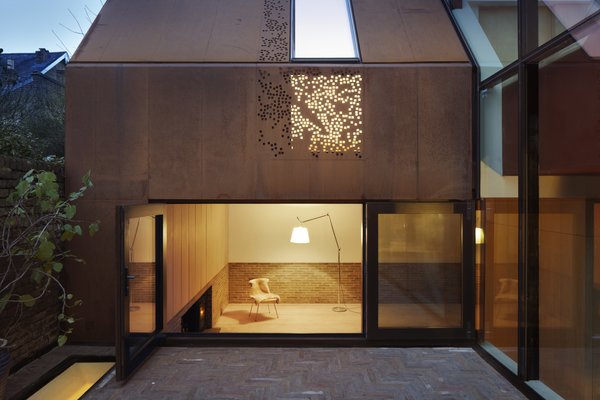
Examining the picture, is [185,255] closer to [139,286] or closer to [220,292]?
[139,286]

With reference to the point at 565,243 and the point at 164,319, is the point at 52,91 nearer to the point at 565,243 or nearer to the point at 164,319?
the point at 164,319

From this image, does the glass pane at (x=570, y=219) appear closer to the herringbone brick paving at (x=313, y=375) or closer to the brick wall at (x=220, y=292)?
the herringbone brick paving at (x=313, y=375)

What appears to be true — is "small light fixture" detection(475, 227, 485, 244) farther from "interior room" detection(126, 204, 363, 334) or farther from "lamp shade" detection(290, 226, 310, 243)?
"lamp shade" detection(290, 226, 310, 243)

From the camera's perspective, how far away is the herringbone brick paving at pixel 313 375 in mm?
3768

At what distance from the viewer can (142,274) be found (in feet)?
15.3

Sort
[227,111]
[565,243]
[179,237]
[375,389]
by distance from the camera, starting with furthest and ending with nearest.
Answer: [179,237]
[227,111]
[375,389]
[565,243]

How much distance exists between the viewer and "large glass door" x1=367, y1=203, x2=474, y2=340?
487 centimetres

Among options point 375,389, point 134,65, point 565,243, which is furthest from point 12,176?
point 565,243

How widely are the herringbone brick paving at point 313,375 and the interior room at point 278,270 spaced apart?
289cm

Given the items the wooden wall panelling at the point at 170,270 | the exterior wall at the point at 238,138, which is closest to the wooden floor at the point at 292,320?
the wooden wall panelling at the point at 170,270

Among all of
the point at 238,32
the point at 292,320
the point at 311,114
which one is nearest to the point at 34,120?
the point at 238,32

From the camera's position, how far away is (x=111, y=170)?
4898 mm

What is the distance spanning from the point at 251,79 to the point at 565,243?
3640mm

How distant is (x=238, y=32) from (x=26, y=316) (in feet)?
13.6
